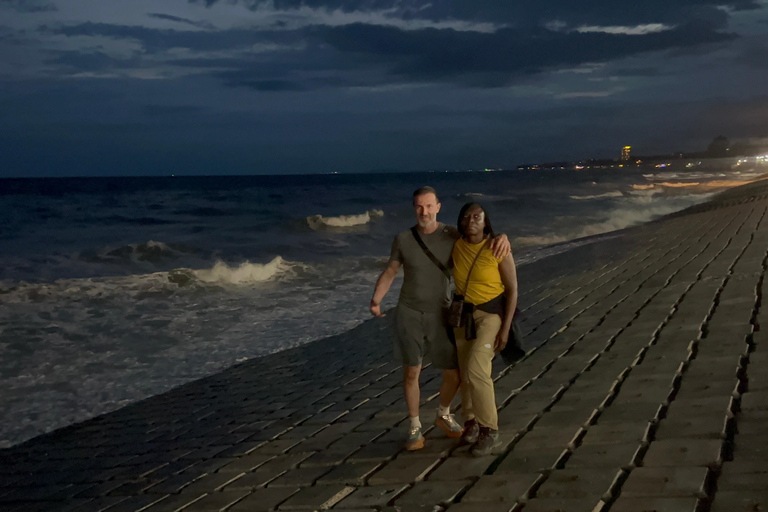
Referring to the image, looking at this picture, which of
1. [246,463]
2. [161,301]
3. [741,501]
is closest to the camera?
[741,501]

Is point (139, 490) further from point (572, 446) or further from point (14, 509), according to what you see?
point (572, 446)

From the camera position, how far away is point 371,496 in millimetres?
3783

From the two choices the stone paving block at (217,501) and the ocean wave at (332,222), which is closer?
the stone paving block at (217,501)

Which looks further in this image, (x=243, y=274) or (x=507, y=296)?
(x=243, y=274)

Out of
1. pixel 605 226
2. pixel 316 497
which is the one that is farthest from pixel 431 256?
pixel 605 226

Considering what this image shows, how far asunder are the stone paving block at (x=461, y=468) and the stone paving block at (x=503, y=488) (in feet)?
0.37

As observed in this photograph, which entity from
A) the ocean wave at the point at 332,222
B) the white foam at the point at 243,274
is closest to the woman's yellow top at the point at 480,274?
the white foam at the point at 243,274

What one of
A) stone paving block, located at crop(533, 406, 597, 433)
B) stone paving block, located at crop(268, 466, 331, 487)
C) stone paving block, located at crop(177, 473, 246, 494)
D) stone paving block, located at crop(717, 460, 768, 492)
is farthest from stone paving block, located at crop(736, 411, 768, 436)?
stone paving block, located at crop(177, 473, 246, 494)

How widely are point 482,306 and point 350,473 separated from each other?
1.38 m

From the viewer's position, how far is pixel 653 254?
1309 cm

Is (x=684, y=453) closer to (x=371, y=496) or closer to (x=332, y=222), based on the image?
(x=371, y=496)

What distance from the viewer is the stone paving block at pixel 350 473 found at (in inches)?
161

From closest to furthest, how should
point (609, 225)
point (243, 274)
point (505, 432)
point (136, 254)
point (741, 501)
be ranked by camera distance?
point (741, 501)
point (505, 432)
point (243, 274)
point (136, 254)
point (609, 225)

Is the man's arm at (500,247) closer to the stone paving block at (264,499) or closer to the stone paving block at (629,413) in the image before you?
the stone paving block at (629,413)
